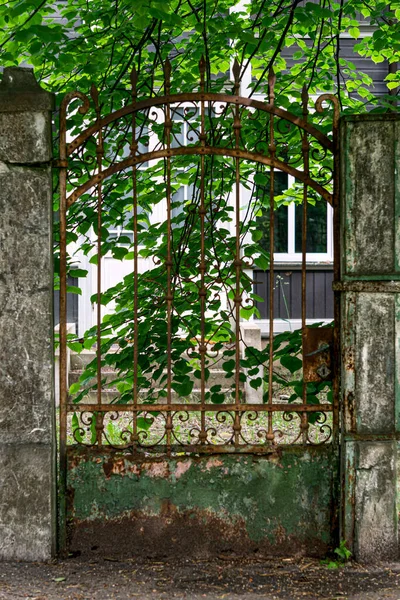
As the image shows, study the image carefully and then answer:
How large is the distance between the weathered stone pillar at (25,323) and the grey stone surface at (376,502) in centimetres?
163

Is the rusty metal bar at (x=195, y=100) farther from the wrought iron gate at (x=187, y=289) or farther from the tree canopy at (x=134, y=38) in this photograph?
the tree canopy at (x=134, y=38)

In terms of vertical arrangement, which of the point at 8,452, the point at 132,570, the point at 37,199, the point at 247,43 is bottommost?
the point at 132,570

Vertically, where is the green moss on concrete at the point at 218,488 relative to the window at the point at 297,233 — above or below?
below

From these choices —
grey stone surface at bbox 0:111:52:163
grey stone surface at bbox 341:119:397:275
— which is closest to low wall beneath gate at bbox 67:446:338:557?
grey stone surface at bbox 341:119:397:275

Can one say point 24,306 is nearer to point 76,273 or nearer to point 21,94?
point 76,273

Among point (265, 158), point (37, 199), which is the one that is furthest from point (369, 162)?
point (37, 199)

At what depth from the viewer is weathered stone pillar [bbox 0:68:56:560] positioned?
389 centimetres

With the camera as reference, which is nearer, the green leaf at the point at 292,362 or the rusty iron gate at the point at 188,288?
the rusty iron gate at the point at 188,288

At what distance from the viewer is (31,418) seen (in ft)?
12.8

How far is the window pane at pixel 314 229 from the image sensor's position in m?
12.1

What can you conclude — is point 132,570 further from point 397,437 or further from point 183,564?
point 397,437

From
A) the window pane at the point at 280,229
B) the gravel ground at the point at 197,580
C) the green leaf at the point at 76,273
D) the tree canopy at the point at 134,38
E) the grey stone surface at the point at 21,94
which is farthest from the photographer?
the window pane at the point at 280,229

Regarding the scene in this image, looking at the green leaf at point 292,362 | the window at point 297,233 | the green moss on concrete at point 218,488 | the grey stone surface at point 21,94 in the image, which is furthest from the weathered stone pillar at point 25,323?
the window at point 297,233

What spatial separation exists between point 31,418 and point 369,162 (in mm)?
2241
